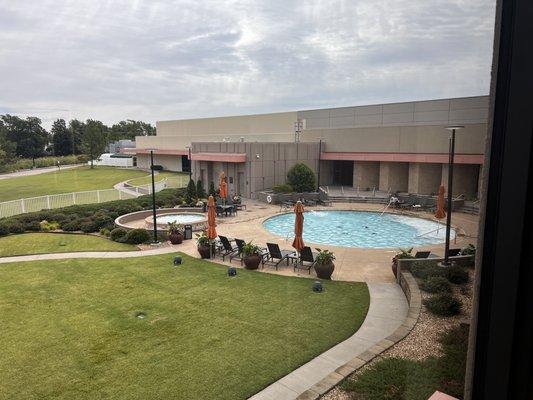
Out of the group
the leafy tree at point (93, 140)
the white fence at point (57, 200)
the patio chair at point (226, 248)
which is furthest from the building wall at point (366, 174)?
the leafy tree at point (93, 140)

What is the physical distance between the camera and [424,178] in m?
25.3

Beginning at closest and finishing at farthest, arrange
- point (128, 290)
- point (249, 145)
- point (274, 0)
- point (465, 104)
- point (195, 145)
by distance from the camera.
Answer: point (465, 104), point (274, 0), point (128, 290), point (249, 145), point (195, 145)

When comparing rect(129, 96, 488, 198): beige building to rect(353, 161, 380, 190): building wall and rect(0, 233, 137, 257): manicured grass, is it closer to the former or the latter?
rect(353, 161, 380, 190): building wall

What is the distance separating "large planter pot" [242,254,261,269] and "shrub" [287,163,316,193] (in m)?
15.0

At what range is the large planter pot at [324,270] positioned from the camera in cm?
1114

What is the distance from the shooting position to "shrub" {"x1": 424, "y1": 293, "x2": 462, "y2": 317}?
6766 mm

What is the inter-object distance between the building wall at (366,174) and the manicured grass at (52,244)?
19900mm

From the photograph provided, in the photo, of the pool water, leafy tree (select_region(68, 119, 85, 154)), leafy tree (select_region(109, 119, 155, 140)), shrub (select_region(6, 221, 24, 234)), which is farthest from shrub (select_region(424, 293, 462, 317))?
leafy tree (select_region(109, 119, 155, 140))

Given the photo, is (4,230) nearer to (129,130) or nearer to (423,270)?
(423,270)

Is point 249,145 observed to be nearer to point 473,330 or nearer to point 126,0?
point 126,0

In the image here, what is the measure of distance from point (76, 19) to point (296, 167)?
24.1 meters

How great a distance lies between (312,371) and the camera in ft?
20.9

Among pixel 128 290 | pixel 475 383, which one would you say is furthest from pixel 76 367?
pixel 475 383

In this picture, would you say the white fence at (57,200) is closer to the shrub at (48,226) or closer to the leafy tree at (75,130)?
the shrub at (48,226)
